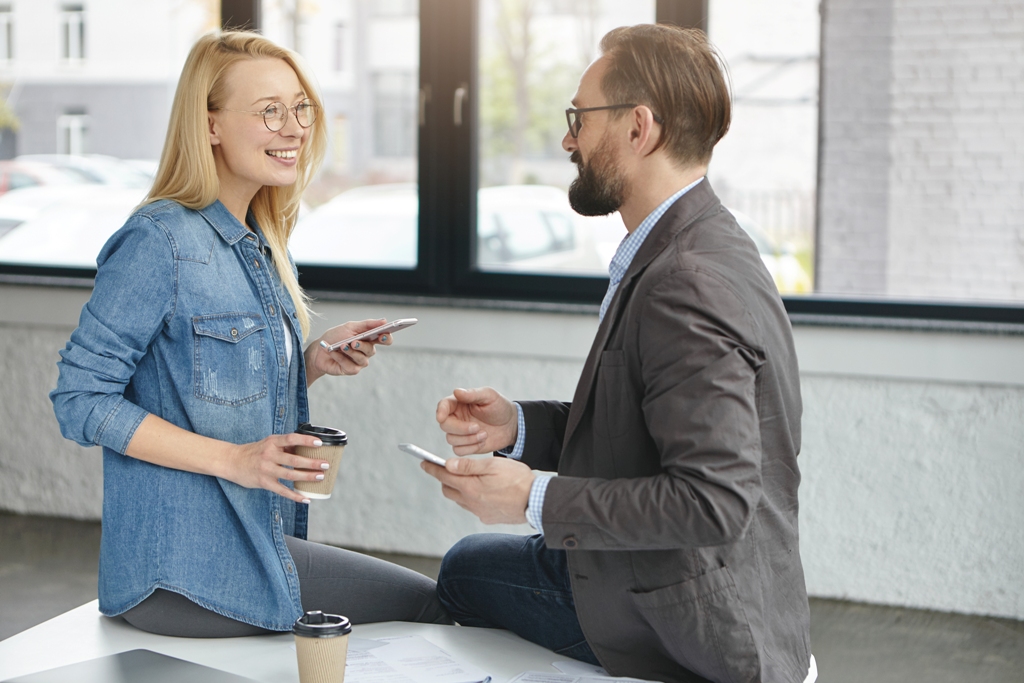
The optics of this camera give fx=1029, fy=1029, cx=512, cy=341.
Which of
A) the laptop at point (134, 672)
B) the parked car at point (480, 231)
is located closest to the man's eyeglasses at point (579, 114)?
the laptop at point (134, 672)

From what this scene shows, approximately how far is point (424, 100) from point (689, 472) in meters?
2.82

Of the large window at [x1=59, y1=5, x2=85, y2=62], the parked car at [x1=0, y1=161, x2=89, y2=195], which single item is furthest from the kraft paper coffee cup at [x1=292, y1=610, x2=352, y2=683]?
the large window at [x1=59, y1=5, x2=85, y2=62]

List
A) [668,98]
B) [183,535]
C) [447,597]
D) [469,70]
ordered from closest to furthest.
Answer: [668,98] → [183,535] → [447,597] → [469,70]

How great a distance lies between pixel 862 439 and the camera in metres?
3.42

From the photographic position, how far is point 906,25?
3.41 meters

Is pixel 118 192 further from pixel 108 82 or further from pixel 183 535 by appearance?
pixel 183 535

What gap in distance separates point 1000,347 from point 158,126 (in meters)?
3.38

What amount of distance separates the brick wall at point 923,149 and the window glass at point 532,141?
798mm

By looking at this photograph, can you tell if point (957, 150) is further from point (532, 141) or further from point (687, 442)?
point (687, 442)

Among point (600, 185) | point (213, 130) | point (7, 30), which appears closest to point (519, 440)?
point (600, 185)

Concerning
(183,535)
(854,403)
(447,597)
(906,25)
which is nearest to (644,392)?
(447,597)

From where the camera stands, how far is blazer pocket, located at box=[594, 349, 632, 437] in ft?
4.91

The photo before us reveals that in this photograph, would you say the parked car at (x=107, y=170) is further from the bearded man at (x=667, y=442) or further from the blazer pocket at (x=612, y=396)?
the blazer pocket at (x=612, y=396)

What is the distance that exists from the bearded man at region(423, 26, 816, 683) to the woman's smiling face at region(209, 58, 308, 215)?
0.59m
